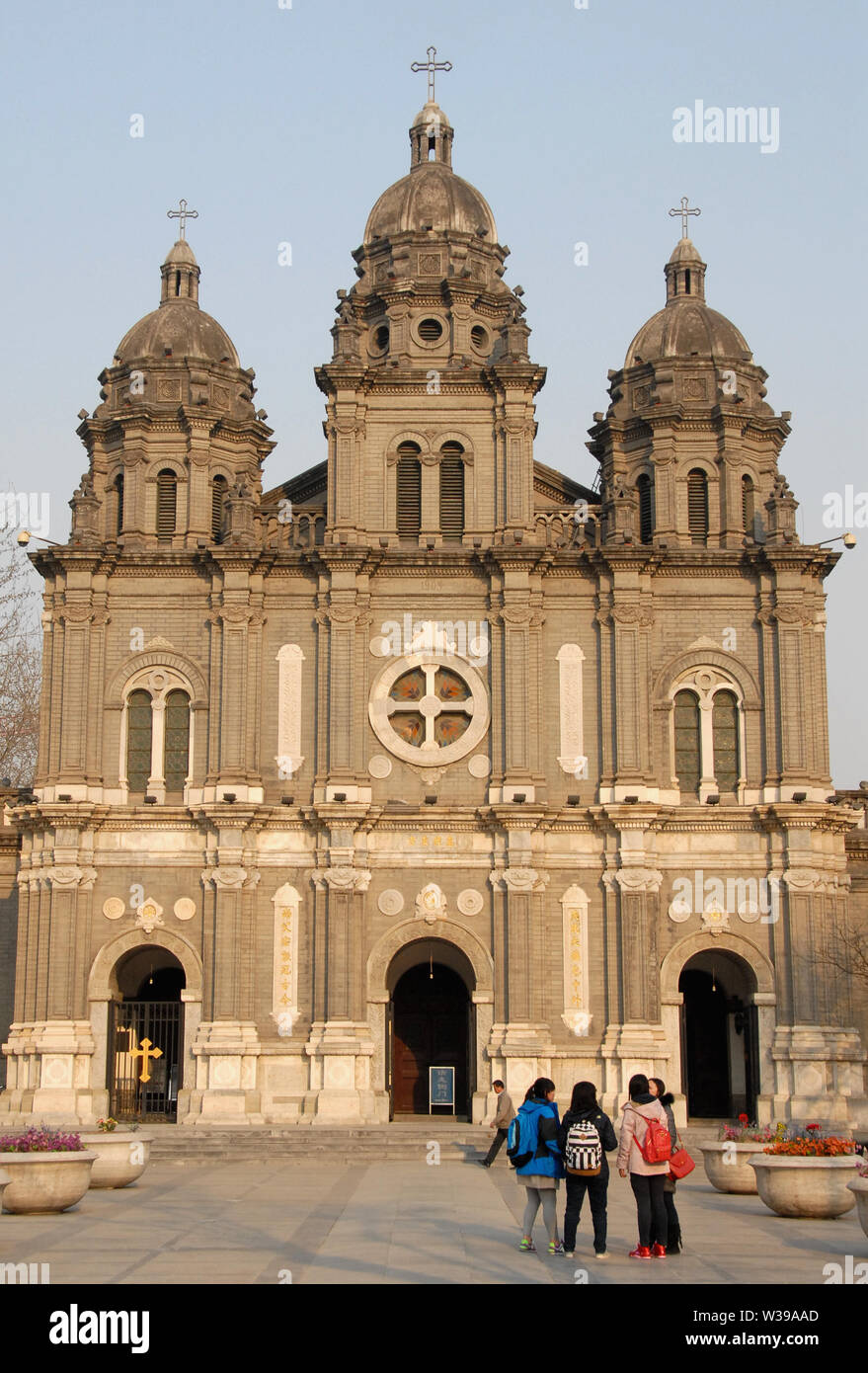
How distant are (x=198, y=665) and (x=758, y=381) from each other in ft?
58.5

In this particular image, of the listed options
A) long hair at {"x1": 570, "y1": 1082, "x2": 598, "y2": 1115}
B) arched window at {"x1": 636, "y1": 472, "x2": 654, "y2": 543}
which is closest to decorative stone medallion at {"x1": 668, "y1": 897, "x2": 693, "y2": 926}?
arched window at {"x1": 636, "y1": 472, "x2": 654, "y2": 543}

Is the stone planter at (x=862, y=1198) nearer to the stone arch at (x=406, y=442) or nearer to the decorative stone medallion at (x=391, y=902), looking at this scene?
the decorative stone medallion at (x=391, y=902)

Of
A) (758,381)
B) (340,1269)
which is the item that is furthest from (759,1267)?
(758,381)

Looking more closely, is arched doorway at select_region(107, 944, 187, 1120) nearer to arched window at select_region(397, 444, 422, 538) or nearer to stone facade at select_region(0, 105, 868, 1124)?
stone facade at select_region(0, 105, 868, 1124)

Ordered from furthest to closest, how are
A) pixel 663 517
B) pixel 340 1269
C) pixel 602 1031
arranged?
pixel 663 517 → pixel 602 1031 → pixel 340 1269

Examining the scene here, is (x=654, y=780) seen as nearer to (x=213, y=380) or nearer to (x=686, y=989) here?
(x=686, y=989)

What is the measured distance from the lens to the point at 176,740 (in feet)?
149

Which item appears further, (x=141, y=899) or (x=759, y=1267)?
(x=141, y=899)

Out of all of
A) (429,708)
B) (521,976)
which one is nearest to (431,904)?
(521,976)

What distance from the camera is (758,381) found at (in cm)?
4975

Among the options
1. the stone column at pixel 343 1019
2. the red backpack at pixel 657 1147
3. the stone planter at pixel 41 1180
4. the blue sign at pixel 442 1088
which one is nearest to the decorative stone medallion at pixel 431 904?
the stone column at pixel 343 1019

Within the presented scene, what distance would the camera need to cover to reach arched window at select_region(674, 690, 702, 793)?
45.6 m

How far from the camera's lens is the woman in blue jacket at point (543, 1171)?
843 inches

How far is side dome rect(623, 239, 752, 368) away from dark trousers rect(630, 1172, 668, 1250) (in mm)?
32479
